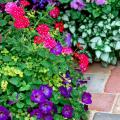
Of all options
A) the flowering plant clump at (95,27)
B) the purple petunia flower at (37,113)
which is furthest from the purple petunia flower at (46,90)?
the flowering plant clump at (95,27)

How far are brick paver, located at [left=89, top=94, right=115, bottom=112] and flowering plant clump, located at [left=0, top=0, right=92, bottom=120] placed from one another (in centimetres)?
19

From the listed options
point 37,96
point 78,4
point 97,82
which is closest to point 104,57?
point 97,82

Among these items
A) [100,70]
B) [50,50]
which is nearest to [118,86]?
[100,70]

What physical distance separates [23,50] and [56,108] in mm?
444

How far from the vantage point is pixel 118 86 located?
13.4 ft

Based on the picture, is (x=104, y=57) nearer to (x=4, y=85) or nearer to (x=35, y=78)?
(x=35, y=78)

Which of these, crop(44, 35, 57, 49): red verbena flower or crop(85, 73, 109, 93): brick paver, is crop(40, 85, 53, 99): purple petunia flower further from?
crop(85, 73, 109, 93): brick paver

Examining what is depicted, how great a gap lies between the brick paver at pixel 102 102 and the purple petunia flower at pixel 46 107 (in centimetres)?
71

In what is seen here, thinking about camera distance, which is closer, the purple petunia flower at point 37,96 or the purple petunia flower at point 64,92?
the purple petunia flower at point 37,96

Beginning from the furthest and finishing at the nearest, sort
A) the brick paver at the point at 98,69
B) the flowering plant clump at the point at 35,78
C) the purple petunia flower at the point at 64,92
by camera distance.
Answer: the brick paver at the point at 98,69, the purple petunia flower at the point at 64,92, the flowering plant clump at the point at 35,78

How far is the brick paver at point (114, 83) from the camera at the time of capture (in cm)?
403

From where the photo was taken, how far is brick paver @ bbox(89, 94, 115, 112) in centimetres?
375

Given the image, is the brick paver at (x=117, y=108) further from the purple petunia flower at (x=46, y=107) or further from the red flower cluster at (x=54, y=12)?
the red flower cluster at (x=54, y=12)

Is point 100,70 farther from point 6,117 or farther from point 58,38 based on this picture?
point 6,117
